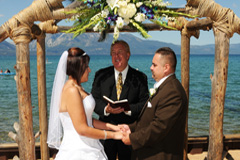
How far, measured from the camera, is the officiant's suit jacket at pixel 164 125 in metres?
3.54

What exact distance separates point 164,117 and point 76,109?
1049 millimetres

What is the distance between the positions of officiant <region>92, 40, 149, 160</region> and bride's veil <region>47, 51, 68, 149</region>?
80 cm

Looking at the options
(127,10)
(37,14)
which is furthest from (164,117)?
(37,14)

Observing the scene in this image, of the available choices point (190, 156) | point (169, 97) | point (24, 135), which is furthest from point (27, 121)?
point (190, 156)

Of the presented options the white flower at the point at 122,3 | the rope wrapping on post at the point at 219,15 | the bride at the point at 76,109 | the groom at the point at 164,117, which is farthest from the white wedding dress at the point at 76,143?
the rope wrapping on post at the point at 219,15

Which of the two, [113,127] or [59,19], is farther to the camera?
[59,19]

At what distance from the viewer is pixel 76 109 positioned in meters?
3.51

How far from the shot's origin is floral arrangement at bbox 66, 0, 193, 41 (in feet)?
13.4

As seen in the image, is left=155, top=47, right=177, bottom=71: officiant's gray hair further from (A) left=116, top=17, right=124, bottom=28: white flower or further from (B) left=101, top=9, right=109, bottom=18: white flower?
(B) left=101, top=9, right=109, bottom=18: white flower

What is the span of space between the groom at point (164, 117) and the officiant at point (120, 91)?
3.00 ft

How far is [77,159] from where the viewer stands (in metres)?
3.68

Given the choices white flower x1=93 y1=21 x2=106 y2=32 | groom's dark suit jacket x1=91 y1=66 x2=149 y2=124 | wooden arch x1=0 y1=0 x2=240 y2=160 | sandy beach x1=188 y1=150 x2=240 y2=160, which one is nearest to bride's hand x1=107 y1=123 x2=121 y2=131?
groom's dark suit jacket x1=91 y1=66 x2=149 y2=124

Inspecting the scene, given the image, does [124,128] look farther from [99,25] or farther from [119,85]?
[99,25]

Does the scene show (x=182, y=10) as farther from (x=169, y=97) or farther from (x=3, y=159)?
(x=3, y=159)
